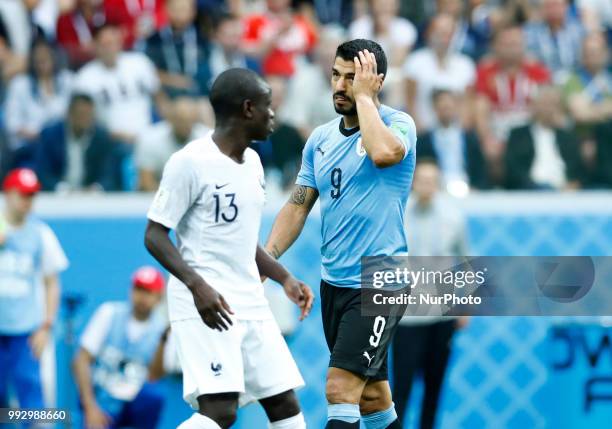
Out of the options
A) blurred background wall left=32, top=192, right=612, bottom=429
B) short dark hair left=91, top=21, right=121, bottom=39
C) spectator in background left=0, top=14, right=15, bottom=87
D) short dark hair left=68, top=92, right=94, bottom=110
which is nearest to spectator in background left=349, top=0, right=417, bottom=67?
blurred background wall left=32, top=192, right=612, bottom=429

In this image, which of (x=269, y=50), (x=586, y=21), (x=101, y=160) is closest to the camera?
(x=101, y=160)

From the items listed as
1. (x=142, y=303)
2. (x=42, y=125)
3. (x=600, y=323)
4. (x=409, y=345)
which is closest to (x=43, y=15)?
(x=42, y=125)

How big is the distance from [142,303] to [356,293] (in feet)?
14.4

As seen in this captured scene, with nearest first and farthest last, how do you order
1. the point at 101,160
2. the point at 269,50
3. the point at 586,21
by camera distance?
the point at 101,160 < the point at 269,50 < the point at 586,21

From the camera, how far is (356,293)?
21.9 ft

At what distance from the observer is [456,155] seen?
11766 millimetres

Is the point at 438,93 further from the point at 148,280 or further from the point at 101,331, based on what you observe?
the point at 101,331

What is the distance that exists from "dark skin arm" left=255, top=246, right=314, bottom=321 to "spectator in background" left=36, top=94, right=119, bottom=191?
15.6ft

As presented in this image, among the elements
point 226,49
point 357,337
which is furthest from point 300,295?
point 226,49

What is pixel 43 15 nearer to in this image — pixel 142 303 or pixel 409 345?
pixel 142 303

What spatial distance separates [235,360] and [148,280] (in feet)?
13.9

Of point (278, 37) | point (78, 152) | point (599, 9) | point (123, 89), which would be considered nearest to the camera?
point (78, 152)

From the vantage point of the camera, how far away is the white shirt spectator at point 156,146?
11.3m

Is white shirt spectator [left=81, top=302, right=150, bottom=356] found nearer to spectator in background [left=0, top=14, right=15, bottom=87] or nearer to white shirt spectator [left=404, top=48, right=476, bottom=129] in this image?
spectator in background [left=0, top=14, right=15, bottom=87]
